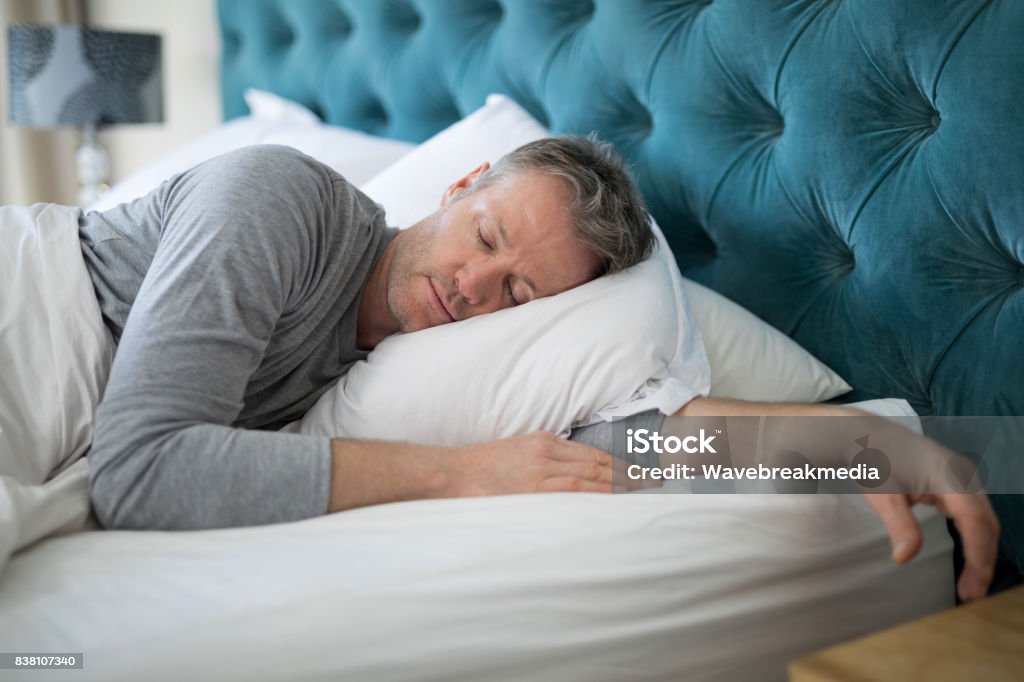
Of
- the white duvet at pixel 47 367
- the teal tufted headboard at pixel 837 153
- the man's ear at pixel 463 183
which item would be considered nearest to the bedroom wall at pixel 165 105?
the teal tufted headboard at pixel 837 153

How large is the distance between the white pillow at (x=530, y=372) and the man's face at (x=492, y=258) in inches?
1.4

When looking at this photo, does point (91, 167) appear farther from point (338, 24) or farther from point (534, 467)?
point (534, 467)

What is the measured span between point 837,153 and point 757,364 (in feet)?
0.95

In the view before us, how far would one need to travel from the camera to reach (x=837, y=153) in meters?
1.12

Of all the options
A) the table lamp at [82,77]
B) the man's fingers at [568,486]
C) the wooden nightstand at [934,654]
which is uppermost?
the table lamp at [82,77]

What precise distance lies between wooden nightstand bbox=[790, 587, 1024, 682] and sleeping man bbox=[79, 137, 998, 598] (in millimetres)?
68

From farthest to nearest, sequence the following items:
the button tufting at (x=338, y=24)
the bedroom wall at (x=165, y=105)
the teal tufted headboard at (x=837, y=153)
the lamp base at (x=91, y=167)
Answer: the bedroom wall at (x=165, y=105) → the lamp base at (x=91, y=167) → the button tufting at (x=338, y=24) → the teal tufted headboard at (x=837, y=153)

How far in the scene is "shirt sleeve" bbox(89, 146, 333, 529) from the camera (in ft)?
2.58

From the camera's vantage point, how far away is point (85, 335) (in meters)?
0.94

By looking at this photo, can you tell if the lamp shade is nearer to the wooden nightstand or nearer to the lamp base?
the lamp base

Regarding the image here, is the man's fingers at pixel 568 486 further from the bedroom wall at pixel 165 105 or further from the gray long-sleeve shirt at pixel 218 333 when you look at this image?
the bedroom wall at pixel 165 105

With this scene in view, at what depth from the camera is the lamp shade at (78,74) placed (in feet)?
7.20

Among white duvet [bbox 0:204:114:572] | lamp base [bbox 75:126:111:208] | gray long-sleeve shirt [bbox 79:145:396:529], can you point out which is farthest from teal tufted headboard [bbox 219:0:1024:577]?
lamp base [bbox 75:126:111:208]

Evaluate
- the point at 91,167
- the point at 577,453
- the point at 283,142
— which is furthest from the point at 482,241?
the point at 91,167
